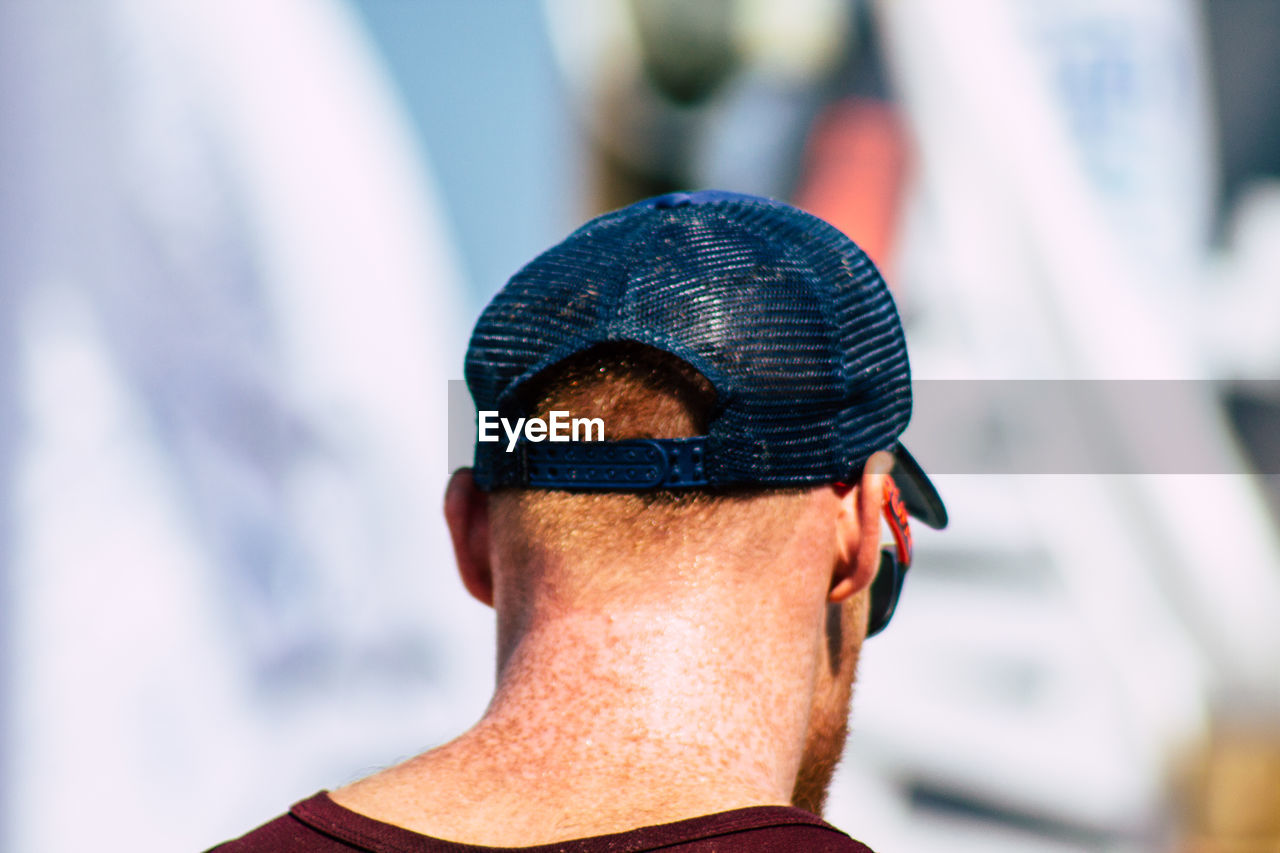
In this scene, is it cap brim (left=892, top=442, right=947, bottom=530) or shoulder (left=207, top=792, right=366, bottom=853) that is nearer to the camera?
shoulder (left=207, top=792, right=366, bottom=853)

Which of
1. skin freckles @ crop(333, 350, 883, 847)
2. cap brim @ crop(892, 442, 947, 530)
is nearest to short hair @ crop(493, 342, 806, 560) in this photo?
skin freckles @ crop(333, 350, 883, 847)

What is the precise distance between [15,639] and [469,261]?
6.60ft

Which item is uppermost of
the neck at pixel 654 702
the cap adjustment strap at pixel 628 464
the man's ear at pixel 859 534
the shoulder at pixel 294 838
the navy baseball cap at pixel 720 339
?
the navy baseball cap at pixel 720 339

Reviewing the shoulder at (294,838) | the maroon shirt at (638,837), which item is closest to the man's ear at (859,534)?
the maroon shirt at (638,837)

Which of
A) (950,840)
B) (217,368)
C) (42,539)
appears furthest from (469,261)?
(950,840)

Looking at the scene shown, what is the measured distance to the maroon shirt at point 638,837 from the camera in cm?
98

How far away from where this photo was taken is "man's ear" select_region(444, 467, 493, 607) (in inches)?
52.6

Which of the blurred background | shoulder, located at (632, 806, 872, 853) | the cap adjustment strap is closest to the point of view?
shoulder, located at (632, 806, 872, 853)

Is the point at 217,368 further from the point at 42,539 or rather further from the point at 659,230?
the point at 659,230

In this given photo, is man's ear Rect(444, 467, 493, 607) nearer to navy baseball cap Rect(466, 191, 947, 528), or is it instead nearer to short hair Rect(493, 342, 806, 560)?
navy baseball cap Rect(466, 191, 947, 528)

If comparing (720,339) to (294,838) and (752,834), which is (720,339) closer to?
(752,834)

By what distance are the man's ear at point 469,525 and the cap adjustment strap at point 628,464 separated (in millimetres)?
177

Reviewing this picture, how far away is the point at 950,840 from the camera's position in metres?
4.55

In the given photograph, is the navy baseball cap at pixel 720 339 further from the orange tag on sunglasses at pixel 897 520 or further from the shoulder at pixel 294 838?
the shoulder at pixel 294 838
